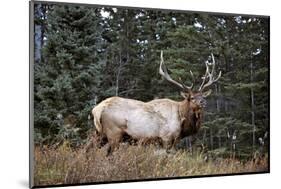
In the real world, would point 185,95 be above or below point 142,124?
above

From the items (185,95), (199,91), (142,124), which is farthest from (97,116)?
(199,91)

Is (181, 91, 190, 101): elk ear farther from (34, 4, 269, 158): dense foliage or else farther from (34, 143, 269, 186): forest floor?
(34, 143, 269, 186): forest floor

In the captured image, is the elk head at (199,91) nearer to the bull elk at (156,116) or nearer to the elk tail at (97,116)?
the bull elk at (156,116)

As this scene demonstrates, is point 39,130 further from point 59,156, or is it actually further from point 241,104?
point 241,104

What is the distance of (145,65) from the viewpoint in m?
3.85

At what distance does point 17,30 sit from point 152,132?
129cm

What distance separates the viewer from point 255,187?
405 cm

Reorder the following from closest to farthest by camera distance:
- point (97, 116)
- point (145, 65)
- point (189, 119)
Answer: point (97, 116)
point (145, 65)
point (189, 119)

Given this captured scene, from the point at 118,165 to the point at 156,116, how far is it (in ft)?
1.62

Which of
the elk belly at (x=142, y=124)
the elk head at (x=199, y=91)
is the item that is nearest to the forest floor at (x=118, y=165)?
the elk belly at (x=142, y=124)

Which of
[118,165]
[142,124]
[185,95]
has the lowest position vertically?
[118,165]

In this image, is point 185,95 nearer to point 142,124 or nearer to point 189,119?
point 189,119

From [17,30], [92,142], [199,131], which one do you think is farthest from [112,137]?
[17,30]

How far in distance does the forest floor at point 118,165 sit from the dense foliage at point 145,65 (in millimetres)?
107
